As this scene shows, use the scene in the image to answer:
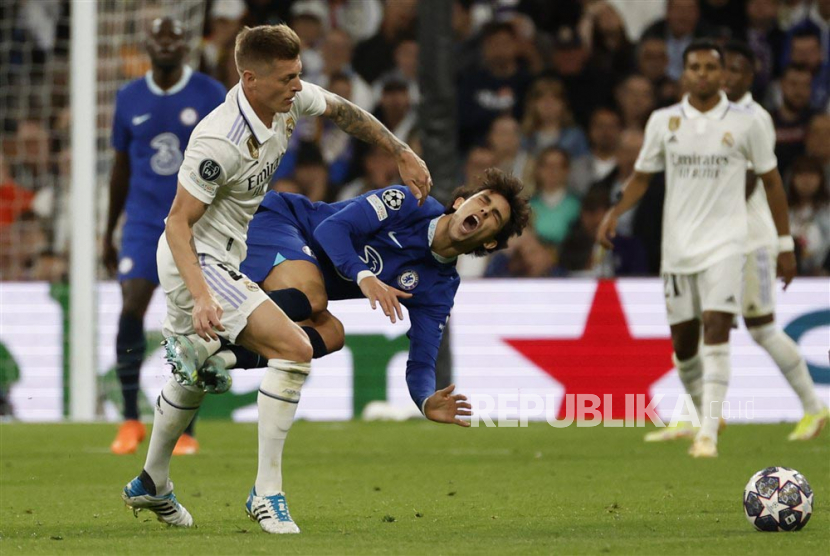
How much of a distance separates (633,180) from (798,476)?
4.22 metres

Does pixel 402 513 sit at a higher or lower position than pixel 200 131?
lower

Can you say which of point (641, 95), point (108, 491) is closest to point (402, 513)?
point (108, 491)

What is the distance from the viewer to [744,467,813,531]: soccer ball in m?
5.38

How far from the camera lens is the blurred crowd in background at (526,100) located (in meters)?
13.3

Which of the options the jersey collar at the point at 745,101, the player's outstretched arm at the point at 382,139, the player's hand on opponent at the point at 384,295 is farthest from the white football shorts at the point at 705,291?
the player's hand on opponent at the point at 384,295

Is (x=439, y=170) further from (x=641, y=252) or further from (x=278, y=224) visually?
(x=278, y=224)

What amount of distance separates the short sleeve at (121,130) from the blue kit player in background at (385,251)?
8.79 feet

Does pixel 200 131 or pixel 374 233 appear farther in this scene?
pixel 374 233

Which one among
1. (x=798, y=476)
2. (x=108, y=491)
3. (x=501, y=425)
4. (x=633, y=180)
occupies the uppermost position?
(x=633, y=180)

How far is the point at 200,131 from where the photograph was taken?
5.50 m

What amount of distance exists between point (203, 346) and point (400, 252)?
1243mm

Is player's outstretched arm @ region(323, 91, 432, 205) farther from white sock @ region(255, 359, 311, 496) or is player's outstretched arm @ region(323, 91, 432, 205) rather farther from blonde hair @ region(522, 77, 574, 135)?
blonde hair @ region(522, 77, 574, 135)

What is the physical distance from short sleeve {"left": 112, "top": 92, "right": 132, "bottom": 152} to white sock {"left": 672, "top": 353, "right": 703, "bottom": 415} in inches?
151

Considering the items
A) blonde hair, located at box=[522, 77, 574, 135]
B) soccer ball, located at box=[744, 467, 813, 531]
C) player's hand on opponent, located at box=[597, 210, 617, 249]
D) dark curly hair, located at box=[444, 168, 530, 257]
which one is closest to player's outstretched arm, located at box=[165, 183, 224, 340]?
dark curly hair, located at box=[444, 168, 530, 257]
